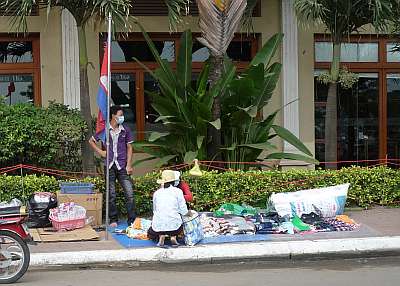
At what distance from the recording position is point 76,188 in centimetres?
1005

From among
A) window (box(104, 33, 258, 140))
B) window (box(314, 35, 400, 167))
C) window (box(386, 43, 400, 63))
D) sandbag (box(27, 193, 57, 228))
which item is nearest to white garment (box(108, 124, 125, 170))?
sandbag (box(27, 193, 57, 228))

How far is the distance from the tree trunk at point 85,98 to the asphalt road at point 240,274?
3.85m

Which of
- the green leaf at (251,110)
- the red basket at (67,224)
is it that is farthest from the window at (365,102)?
the red basket at (67,224)

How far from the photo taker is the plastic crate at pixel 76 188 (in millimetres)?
10038

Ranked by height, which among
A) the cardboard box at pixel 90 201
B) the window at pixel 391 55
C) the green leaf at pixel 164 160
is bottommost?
the cardboard box at pixel 90 201

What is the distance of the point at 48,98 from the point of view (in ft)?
46.3

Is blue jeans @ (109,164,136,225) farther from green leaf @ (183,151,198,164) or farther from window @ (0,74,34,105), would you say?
window @ (0,74,34,105)

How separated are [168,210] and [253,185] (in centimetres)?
285

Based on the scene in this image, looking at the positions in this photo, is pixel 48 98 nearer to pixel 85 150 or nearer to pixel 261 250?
pixel 85 150

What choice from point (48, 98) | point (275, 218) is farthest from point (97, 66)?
point (275, 218)

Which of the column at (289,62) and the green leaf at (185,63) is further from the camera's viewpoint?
the column at (289,62)

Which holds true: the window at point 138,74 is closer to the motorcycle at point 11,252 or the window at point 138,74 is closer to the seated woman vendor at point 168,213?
the seated woman vendor at point 168,213

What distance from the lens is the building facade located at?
14047 millimetres

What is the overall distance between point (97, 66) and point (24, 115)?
3.46 meters
